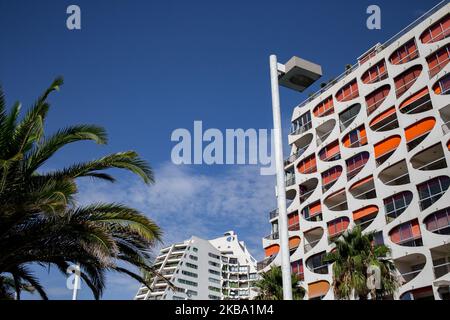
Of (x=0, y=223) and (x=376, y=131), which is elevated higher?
(x=376, y=131)

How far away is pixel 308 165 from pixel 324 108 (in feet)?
21.7

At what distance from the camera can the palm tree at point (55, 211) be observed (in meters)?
8.89

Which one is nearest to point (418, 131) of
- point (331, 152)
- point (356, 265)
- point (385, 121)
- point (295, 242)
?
point (385, 121)

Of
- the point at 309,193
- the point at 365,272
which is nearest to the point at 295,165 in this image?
the point at 309,193

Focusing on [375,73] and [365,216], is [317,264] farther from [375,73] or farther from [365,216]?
[375,73]

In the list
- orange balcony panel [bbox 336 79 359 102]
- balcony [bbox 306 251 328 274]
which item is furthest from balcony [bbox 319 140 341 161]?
balcony [bbox 306 251 328 274]

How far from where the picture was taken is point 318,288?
42.4 metres

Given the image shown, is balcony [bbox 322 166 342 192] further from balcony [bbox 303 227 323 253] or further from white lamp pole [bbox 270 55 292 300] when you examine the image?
white lamp pole [bbox 270 55 292 300]

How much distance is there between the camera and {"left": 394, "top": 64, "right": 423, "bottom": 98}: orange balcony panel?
38.8m

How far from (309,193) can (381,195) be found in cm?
1074

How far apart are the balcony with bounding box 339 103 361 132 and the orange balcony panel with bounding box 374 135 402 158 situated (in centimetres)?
531

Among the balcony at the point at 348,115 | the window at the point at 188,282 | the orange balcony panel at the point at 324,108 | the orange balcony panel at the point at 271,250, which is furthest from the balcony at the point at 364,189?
the window at the point at 188,282
